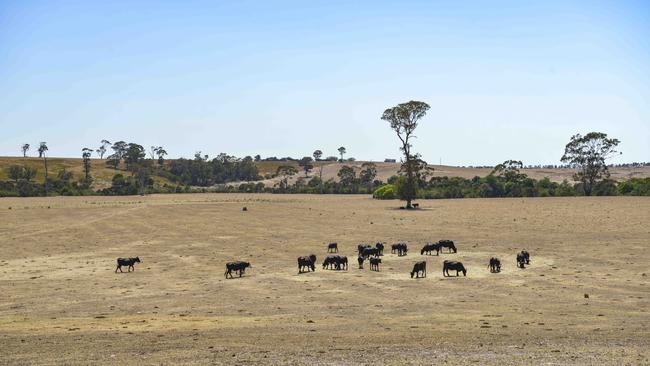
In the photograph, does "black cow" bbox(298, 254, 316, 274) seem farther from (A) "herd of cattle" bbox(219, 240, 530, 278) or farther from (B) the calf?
(B) the calf

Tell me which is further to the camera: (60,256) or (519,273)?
(60,256)

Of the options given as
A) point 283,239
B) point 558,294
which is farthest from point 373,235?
point 558,294

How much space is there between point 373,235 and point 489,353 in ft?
126

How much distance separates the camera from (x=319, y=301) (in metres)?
25.5

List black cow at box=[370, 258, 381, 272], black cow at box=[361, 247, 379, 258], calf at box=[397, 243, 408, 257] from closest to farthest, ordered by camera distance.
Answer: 1. black cow at box=[370, 258, 381, 272]
2. black cow at box=[361, 247, 379, 258]
3. calf at box=[397, 243, 408, 257]

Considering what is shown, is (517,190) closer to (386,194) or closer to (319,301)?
(386,194)

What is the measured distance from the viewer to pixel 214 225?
64375mm

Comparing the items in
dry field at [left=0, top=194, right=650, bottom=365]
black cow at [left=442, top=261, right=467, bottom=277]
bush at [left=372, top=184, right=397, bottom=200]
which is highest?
bush at [left=372, top=184, right=397, bottom=200]

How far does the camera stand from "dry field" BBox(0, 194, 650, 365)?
16828 mm

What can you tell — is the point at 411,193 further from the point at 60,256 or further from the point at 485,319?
the point at 485,319

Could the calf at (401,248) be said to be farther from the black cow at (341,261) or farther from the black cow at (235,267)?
the black cow at (235,267)

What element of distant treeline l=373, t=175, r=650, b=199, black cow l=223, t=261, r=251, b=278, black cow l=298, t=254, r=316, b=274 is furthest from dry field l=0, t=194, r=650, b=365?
distant treeline l=373, t=175, r=650, b=199

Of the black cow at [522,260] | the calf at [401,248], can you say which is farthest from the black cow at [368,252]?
the black cow at [522,260]

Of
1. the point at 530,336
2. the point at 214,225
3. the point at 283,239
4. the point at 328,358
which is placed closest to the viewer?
the point at 328,358
